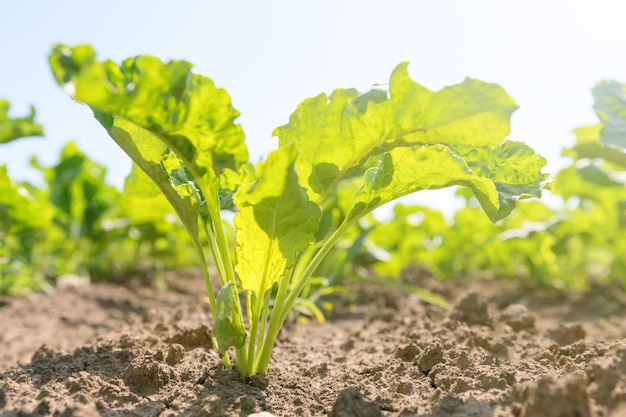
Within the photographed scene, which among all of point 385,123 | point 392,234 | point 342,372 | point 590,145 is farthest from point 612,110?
point 392,234

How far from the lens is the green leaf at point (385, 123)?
134 centimetres

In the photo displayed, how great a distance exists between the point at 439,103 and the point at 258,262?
60 cm

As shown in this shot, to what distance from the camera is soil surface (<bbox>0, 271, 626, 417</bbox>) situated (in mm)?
1238

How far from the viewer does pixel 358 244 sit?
294cm

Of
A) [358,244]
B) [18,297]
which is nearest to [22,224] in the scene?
[18,297]

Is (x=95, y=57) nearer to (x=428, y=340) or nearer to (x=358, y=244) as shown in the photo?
(x=428, y=340)

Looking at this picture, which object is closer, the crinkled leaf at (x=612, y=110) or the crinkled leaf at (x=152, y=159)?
the crinkled leaf at (x=152, y=159)

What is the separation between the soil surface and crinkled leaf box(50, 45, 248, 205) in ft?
1.89

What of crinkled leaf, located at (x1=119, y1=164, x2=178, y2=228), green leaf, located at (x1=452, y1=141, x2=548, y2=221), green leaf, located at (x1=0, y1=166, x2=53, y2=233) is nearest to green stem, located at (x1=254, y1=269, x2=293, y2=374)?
green leaf, located at (x1=452, y1=141, x2=548, y2=221)

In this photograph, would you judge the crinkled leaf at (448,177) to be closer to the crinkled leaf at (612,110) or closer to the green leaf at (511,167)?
the green leaf at (511,167)

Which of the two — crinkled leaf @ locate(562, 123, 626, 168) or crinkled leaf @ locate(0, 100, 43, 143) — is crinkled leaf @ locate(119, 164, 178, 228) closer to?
crinkled leaf @ locate(0, 100, 43, 143)

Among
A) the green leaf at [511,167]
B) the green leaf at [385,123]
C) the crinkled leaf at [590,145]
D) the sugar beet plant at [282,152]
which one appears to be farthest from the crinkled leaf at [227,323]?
the crinkled leaf at [590,145]

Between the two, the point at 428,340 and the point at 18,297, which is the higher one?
the point at 18,297

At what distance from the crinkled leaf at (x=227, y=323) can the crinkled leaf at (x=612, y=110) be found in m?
1.61
